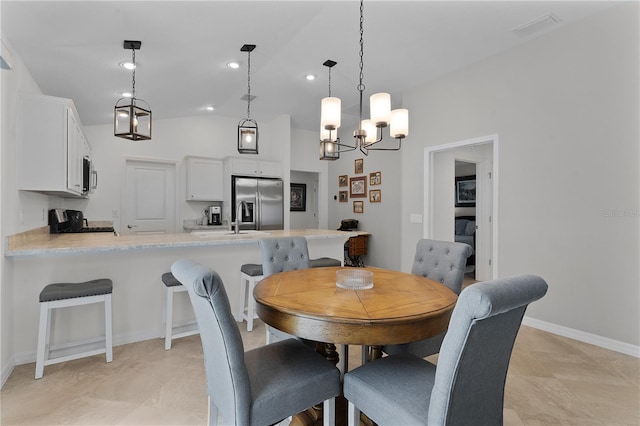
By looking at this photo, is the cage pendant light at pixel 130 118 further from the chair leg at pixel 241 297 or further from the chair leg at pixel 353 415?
the chair leg at pixel 353 415

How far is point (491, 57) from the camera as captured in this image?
12.1ft

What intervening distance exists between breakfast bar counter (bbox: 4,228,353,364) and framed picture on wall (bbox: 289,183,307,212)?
13.6 ft

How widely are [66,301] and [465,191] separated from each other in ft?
22.7

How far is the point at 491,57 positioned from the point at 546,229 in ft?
6.72

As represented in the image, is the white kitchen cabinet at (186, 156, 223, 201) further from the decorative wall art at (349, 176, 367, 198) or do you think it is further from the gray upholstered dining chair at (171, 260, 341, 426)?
the gray upholstered dining chair at (171, 260, 341, 426)

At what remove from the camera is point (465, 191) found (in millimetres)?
6926

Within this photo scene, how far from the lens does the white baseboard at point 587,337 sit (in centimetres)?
270

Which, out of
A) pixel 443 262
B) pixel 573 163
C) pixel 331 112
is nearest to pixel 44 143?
pixel 331 112

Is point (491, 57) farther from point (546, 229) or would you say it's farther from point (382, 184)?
point (382, 184)

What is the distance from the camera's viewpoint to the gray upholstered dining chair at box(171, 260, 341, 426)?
3.80 ft

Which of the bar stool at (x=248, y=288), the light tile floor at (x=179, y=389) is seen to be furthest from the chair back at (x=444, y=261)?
the bar stool at (x=248, y=288)

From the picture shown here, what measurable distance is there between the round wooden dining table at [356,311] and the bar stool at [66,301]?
4.59 ft

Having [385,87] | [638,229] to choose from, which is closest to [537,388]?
[638,229]

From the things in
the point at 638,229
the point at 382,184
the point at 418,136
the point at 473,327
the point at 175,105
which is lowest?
the point at 473,327
